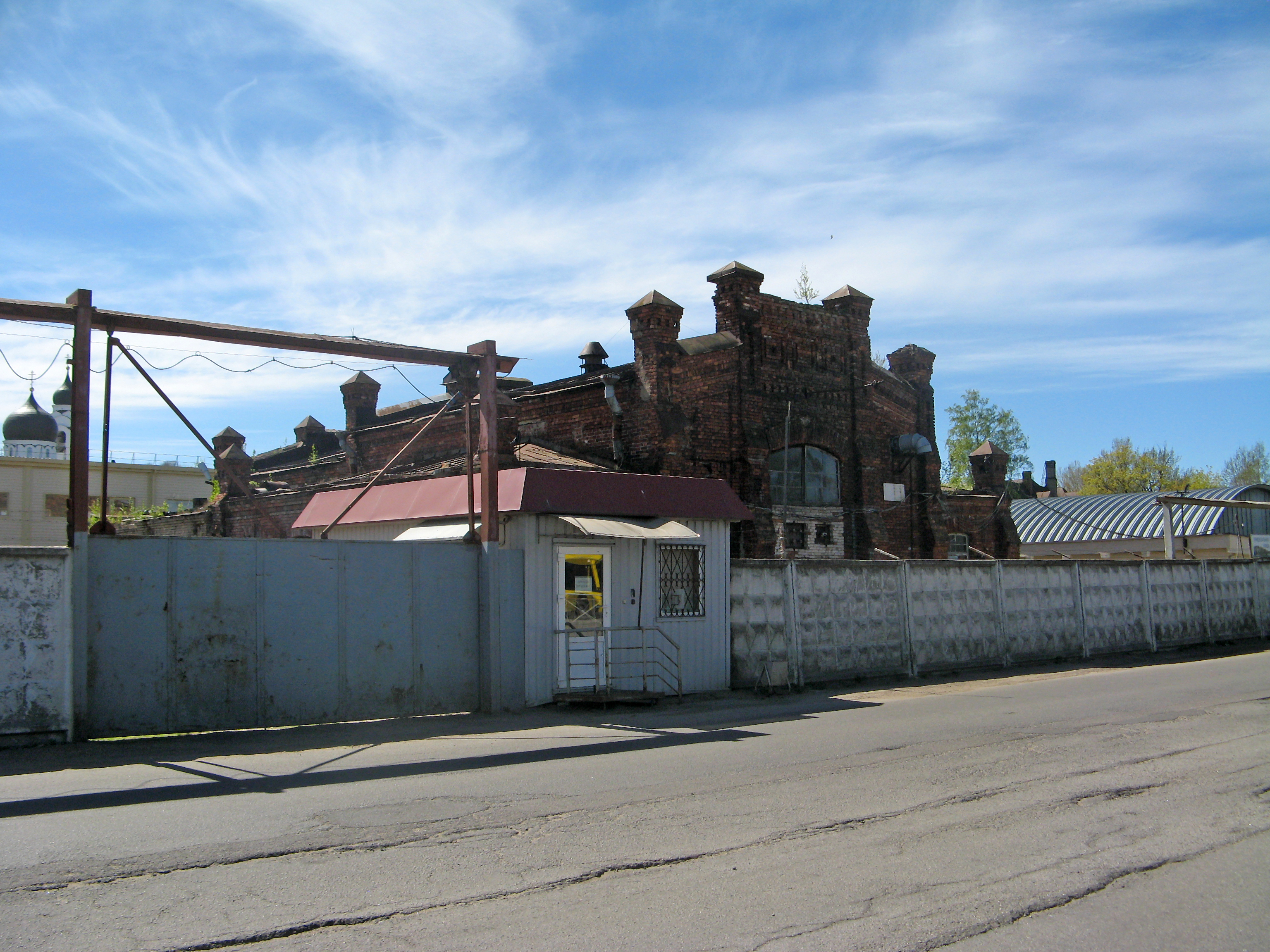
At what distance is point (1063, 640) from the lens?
19.6 metres

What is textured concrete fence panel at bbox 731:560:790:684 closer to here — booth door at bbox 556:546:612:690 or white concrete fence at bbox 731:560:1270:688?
white concrete fence at bbox 731:560:1270:688

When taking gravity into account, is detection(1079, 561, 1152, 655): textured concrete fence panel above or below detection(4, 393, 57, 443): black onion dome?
below

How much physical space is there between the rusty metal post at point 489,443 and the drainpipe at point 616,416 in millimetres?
5937

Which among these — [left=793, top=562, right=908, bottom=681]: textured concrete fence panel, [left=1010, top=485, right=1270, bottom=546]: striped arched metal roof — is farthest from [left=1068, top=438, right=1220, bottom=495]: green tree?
[left=793, top=562, right=908, bottom=681]: textured concrete fence panel

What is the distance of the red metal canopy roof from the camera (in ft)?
41.6

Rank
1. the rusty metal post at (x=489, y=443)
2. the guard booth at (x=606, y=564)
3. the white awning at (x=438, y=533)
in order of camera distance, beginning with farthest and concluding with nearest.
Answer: the white awning at (x=438, y=533), the guard booth at (x=606, y=564), the rusty metal post at (x=489, y=443)

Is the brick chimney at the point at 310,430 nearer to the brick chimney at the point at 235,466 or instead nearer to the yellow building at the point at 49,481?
the brick chimney at the point at 235,466

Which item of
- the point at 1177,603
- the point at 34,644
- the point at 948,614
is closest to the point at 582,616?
the point at 34,644

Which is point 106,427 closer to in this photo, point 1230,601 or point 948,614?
point 948,614

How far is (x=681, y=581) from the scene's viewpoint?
562 inches

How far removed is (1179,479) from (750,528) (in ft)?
180

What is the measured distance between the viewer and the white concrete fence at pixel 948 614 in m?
15.0

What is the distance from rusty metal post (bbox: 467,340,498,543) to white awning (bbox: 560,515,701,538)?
3.15ft

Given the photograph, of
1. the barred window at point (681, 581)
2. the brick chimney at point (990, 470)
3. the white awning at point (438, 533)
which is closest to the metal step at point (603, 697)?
the barred window at point (681, 581)
